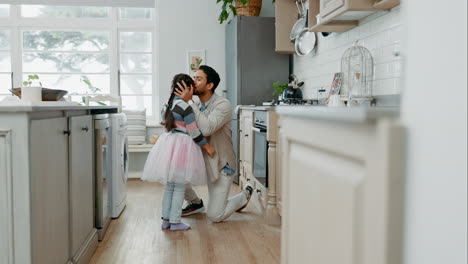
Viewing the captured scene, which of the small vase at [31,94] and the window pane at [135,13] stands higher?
the window pane at [135,13]

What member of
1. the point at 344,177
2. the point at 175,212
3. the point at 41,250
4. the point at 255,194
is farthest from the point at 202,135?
the point at 344,177

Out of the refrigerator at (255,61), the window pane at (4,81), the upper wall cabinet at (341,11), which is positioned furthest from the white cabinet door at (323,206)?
the window pane at (4,81)

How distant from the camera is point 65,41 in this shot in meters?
5.95

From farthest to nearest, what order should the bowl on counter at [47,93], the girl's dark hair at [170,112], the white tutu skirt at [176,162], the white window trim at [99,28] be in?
the white window trim at [99,28] → the girl's dark hair at [170,112] → the white tutu skirt at [176,162] → the bowl on counter at [47,93]

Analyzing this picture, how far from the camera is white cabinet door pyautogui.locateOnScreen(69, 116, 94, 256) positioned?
2176 mm

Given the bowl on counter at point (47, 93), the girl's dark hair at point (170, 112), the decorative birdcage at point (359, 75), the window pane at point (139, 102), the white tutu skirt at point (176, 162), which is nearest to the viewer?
the bowl on counter at point (47, 93)

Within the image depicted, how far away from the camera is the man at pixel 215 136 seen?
340 centimetres

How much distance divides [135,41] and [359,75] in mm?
3793

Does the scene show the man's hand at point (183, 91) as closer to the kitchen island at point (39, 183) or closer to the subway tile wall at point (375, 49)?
the kitchen island at point (39, 183)

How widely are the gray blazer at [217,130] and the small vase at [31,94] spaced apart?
1.28m

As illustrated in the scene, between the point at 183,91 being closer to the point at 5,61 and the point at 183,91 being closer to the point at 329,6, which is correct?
the point at 329,6

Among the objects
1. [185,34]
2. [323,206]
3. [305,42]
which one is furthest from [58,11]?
[323,206]

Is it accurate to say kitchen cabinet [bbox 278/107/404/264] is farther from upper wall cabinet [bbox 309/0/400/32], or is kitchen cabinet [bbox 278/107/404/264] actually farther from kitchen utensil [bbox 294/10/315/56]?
kitchen utensil [bbox 294/10/315/56]

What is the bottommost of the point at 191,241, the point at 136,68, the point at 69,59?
the point at 191,241
